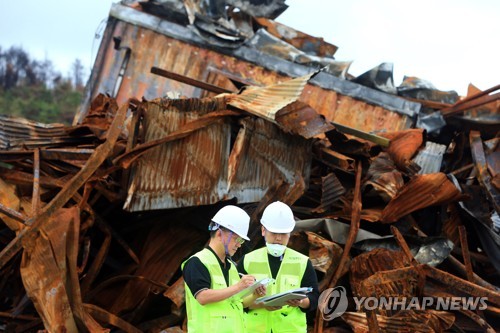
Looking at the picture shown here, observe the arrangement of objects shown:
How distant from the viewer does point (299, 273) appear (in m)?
4.55

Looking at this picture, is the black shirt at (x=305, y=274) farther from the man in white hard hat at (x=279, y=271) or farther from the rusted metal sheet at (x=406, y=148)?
the rusted metal sheet at (x=406, y=148)

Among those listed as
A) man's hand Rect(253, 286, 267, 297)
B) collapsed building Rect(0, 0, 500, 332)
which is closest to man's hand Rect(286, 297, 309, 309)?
man's hand Rect(253, 286, 267, 297)

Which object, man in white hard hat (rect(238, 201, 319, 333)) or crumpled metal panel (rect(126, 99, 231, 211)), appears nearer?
man in white hard hat (rect(238, 201, 319, 333))

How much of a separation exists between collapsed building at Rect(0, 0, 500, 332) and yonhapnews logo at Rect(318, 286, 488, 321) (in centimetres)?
6

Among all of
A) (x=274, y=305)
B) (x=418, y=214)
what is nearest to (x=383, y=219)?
(x=418, y=214)

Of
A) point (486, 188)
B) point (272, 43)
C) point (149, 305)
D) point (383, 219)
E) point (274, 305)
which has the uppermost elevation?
point (272, 43)

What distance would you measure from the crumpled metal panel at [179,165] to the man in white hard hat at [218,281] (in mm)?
2574

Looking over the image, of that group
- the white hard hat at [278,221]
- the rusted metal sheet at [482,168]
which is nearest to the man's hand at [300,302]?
the white hard hat at [278,221]

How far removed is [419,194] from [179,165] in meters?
2.37

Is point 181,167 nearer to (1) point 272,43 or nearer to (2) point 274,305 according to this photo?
(2) point 274,305

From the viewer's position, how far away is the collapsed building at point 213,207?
571 cm

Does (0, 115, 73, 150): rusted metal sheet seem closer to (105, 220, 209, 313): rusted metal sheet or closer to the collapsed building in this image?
the collapsed building

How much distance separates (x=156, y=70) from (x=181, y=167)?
69.3 inches

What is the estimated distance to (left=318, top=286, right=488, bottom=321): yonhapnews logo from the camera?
550cm
